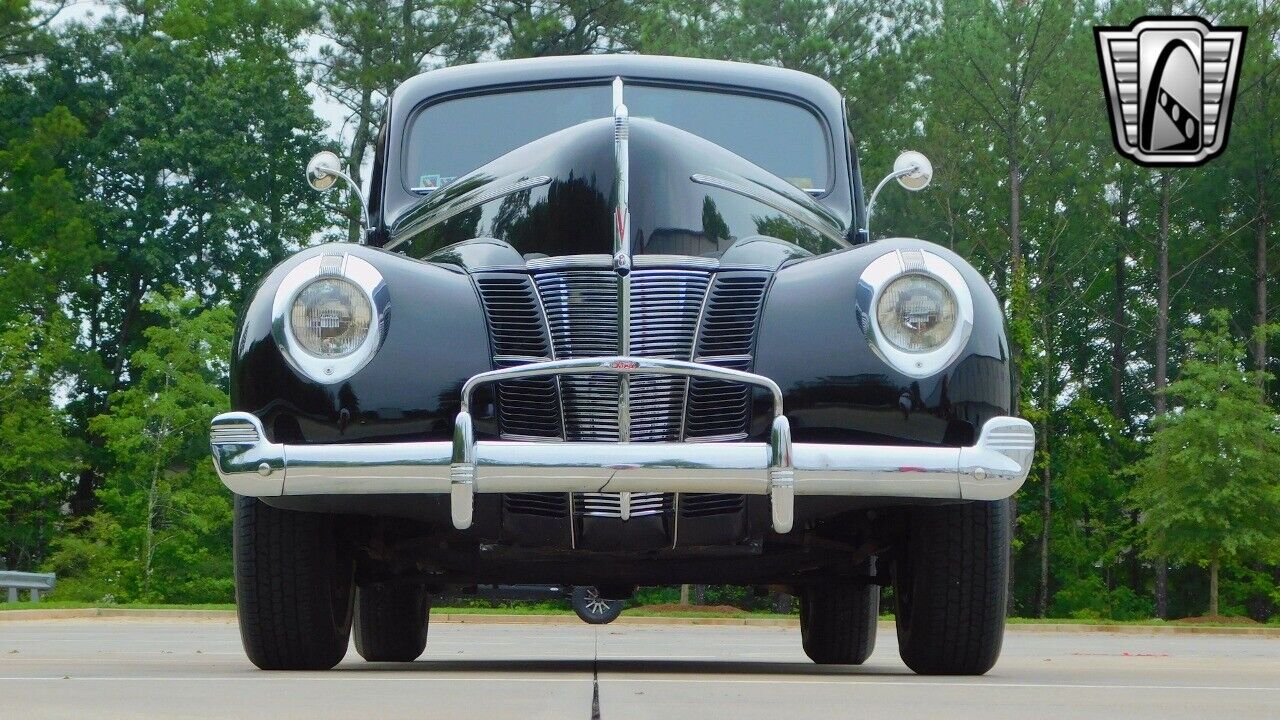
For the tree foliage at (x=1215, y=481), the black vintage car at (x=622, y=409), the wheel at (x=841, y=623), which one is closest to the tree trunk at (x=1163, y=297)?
the tree foliage at (x=1215, y=481)

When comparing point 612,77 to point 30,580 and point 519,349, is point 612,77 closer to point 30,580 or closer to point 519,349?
point 519,349

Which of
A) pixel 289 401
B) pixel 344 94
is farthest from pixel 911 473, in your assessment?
pixel 344 94

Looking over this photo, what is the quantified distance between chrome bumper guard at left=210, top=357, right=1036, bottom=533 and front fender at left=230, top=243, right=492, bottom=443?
9 centimetres

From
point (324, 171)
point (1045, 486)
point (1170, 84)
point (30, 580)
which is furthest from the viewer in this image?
point (1045, 486)

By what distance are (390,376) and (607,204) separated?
2.97ft

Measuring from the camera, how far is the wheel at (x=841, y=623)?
752 cm

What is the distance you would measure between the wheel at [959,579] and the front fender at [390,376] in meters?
1.48

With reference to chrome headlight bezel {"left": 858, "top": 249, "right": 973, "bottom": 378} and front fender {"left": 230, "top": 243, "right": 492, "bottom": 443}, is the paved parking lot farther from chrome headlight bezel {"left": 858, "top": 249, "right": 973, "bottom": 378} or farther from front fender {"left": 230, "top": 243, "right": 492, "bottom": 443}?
chrome headlight bezel {"left": 858, "top": 249, "right": 973, "bottom": 378}

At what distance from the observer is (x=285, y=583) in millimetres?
5191

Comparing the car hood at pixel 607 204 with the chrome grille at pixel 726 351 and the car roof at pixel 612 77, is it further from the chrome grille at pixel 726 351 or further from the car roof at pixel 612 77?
the car roof at pixel 612 77

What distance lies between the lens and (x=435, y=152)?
700cm

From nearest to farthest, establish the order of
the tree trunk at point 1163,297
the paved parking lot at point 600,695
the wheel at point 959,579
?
1. the paved parking lot at point 600,695
2. the wheel at point 959,579
3. the tree trunk at point 1163,297

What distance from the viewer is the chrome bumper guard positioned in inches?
171

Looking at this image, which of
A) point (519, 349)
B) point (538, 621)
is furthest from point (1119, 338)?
point (519, 349)
